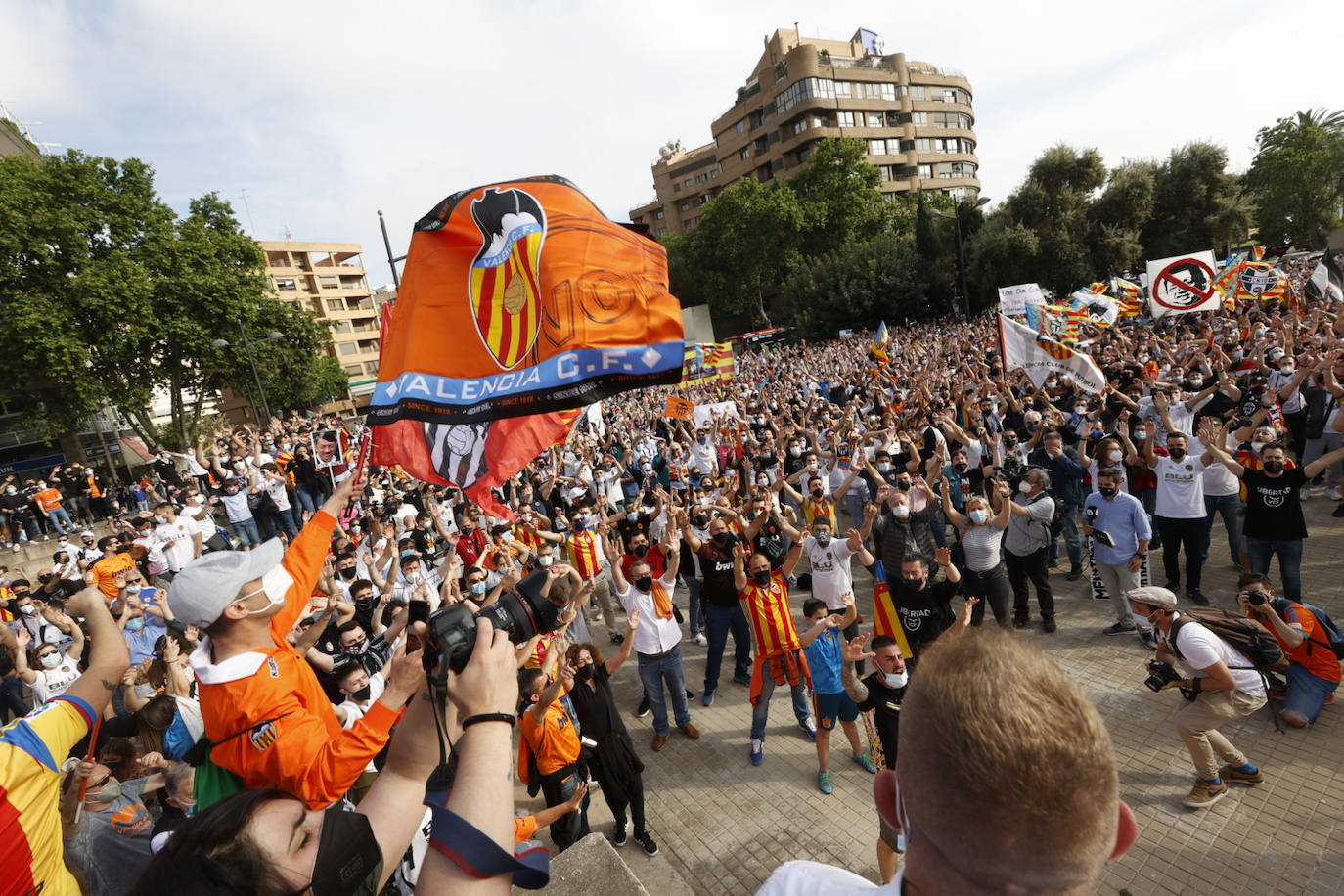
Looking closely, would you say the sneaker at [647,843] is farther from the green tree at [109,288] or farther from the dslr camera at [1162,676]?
the green tree at [109,288]

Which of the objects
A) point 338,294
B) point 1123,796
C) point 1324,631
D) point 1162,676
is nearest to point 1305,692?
point 1324,631

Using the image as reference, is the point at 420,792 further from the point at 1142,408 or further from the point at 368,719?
the point at 1142,408

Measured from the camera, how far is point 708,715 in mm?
6500

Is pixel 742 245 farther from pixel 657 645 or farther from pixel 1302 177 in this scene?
pixel 657 645

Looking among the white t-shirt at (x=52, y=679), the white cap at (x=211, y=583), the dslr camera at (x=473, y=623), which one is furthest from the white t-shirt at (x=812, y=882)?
the white t-shirt at (x=52, y=679)

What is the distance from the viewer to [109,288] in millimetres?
23812

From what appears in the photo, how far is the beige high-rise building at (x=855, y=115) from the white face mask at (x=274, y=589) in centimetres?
5950

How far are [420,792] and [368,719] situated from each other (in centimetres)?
42

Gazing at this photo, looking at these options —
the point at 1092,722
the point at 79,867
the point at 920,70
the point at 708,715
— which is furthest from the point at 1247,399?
the point at 920,70

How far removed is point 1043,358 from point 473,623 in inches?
454

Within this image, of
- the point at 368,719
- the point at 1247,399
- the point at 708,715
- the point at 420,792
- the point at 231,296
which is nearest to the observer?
the point at 420,792

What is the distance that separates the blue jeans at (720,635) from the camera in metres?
6.63

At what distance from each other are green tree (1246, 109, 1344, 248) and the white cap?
2198 inches

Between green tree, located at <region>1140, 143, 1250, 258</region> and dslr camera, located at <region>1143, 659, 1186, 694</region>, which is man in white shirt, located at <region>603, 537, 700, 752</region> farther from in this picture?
green tree, located at <region>1140, 143, 1250, 258</region>
